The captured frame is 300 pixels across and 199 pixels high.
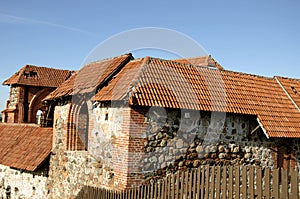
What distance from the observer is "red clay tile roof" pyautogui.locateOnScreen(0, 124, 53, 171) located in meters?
13.1

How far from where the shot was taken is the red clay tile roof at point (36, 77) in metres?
31.5

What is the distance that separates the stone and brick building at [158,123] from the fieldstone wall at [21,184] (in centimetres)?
47

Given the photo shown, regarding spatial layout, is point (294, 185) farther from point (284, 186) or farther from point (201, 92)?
point (201, 92)

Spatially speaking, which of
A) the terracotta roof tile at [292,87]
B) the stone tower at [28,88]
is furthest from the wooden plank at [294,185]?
the stone tower at [28,88]

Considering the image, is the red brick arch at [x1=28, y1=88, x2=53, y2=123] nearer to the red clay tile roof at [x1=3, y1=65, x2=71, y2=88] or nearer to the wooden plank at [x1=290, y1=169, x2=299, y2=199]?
the red clay tile roof at [x1=3, y1=65, x2=71, y2=88]

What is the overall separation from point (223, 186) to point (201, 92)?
15.0 feet

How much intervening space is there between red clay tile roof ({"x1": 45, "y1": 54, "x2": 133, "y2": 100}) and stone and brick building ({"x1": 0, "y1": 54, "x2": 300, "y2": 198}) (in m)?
0.05

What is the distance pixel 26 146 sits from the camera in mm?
→ 14383

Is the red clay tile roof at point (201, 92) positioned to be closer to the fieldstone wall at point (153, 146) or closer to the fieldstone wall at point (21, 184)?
the fieldstone wall at point (153, 146)

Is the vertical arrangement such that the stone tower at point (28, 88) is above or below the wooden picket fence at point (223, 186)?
above

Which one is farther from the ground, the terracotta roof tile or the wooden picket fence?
the terracotta roof tile

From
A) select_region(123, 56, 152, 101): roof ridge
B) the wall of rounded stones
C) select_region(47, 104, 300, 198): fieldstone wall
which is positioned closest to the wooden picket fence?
select_region(47, 104, 300, 198): fieldstone wall

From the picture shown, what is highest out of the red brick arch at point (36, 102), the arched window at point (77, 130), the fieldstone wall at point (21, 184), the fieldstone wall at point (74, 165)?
the red brick arch at point (36, 102)

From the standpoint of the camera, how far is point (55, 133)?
13.0m
